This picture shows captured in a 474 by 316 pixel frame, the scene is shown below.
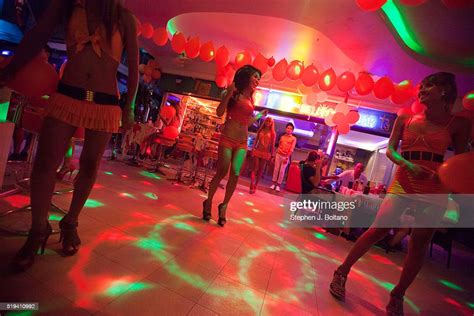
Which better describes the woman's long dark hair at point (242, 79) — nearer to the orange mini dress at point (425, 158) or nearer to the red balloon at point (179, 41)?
the orange mini dress at point (425, 158)

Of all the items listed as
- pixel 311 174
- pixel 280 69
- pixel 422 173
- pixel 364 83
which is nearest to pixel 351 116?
pixel 364 83

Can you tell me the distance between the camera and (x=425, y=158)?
1655 millimetres

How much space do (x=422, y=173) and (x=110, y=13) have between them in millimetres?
2103

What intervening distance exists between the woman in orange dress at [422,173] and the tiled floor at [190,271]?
0.42 m

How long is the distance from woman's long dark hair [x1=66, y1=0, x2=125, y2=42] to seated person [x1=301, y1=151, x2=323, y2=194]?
338 cm

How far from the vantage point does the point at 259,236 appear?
2619 mm

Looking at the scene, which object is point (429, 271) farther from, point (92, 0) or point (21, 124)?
point (21, 124)

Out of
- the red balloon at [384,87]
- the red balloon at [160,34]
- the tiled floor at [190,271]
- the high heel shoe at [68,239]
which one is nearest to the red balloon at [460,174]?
the tiled floor at [190,271]

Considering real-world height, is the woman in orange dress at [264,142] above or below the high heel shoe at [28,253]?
above

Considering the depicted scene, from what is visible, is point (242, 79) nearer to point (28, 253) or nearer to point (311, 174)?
point (311, 174)

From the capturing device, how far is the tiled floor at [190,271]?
3.72 feet

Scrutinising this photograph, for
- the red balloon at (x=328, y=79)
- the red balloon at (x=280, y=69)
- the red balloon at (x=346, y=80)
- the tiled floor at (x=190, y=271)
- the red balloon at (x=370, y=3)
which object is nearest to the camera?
the tiled floor at (x=190, y=271)

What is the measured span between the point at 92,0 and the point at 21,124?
6.05 feet

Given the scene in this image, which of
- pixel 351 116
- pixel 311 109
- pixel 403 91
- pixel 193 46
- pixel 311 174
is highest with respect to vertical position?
pixel 193 46
